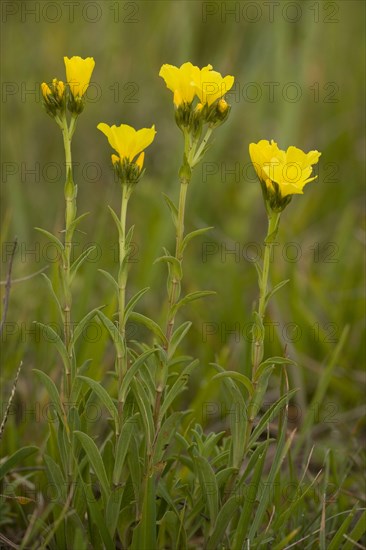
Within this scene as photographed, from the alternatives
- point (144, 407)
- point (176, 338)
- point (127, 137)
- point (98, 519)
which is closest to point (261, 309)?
point (176, 338)

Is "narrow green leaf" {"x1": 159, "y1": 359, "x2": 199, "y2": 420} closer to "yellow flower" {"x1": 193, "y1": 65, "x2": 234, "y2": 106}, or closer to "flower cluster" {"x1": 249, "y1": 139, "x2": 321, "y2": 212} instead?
"flower cluster" {"x1": 249, "y1": 139, "x2": 321, "y2": 212}

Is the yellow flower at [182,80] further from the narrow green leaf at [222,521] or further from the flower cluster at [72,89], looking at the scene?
the narrow green leaf at [222,521]

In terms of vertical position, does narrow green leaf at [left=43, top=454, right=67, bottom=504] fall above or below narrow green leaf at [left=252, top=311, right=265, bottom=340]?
below

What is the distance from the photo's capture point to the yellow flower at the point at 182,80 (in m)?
1.38

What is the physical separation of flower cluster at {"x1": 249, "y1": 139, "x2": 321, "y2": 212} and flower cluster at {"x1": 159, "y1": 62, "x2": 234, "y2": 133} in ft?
0.33

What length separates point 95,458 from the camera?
146 centimetres

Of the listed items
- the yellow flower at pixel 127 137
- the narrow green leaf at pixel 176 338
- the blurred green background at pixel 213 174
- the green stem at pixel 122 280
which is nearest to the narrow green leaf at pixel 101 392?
the green stem at pixel 122 280

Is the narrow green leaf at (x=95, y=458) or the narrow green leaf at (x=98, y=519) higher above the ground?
the narrow green leaf at (x=95, y=458)

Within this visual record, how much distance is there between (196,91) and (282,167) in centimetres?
20

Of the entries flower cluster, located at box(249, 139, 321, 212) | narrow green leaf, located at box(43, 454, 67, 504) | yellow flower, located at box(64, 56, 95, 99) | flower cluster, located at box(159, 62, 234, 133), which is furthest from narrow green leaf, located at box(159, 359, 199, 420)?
yellow flower, located at box(64, 56, 95, 99)

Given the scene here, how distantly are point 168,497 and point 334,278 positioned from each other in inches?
66.8

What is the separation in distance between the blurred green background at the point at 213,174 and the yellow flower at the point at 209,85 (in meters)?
0.92

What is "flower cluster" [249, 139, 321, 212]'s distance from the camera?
4.45 feet

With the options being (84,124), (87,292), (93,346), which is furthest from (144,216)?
(93,346)
